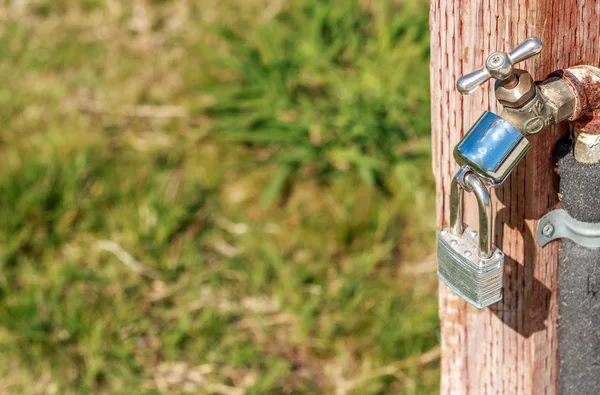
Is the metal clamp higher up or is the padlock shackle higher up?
the padlock shackle

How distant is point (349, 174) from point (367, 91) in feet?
0.98

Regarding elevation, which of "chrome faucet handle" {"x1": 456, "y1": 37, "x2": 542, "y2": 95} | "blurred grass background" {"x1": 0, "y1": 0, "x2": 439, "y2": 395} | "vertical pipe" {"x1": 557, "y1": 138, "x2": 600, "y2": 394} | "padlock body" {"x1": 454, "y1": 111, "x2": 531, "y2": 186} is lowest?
"blurred grass background" {"x1": 0, "y1": 0, "x2": 439, "y2": 395}

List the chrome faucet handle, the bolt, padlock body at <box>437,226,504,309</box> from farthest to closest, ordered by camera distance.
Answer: the bolt
padlock body at <box>437,226,504,309</box>
the chrome faucet handle

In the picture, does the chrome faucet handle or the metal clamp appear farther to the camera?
the metal clamp

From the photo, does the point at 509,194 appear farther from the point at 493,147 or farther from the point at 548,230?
the point at 493,147

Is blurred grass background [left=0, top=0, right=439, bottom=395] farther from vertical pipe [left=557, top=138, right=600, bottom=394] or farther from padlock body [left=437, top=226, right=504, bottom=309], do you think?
padlock body [left=437, top=226, right=504, bottom=309]

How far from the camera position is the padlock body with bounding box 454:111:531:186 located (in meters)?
1.18

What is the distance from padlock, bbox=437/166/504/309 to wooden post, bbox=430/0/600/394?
0.36ft

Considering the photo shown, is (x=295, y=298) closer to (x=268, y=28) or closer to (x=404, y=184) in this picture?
(x=404, y=184)

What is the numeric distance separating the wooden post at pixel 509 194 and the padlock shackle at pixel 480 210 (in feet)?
0.36

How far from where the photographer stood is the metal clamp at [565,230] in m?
1.34

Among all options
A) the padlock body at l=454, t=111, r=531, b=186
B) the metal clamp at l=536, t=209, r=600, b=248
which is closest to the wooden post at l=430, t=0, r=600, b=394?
the metal clamp at l=536, t=209, r=600, b=248

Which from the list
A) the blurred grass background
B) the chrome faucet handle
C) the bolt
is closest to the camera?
the chrome faucet handle

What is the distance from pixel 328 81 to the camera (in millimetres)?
3002
